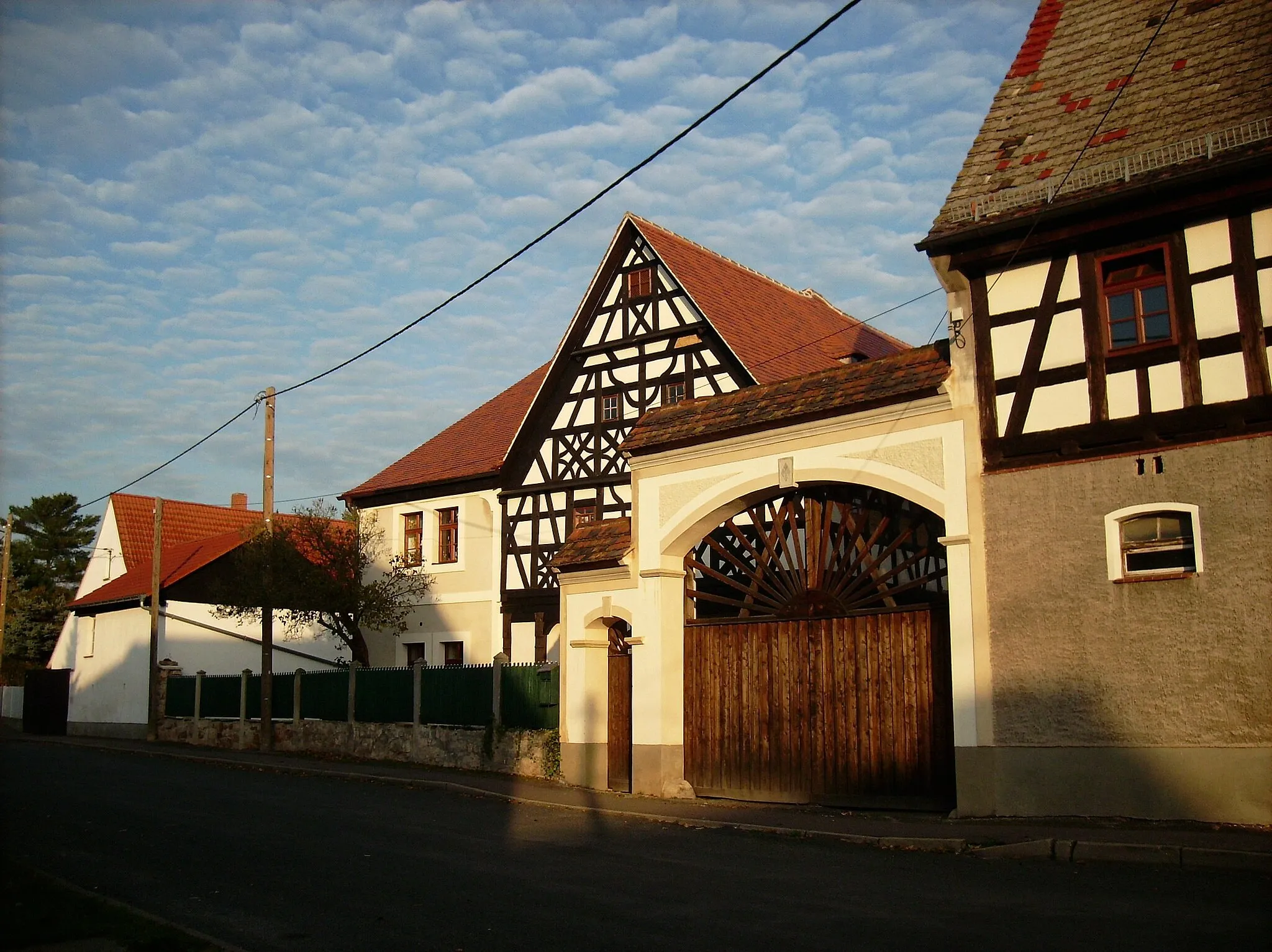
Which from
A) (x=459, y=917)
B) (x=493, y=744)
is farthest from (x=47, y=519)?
(x=459, y=917)

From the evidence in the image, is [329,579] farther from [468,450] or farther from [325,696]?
[468,450]

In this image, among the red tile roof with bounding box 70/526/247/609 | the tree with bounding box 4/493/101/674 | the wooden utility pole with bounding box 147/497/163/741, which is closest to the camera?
the wooden utility pole with bounding box 147/497/163/741

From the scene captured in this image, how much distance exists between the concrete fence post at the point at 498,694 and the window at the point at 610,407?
792cm

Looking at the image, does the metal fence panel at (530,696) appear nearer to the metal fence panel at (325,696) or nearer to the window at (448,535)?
the metal fence panel at (325,696)

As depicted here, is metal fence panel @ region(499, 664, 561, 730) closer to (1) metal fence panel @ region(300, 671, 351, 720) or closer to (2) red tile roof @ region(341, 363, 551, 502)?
(1) metal fence panel @ region(300, 671, 351, 720)

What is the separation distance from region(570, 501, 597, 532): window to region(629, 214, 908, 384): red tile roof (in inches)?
213

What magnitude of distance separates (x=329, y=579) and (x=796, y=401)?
15.2 m

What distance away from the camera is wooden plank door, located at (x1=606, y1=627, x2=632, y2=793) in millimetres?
18609

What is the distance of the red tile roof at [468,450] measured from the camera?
101 feet

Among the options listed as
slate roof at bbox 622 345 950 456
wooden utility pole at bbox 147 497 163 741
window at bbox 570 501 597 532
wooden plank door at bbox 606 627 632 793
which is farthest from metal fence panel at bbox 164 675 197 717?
slate roof at bbox 622 345 950 456

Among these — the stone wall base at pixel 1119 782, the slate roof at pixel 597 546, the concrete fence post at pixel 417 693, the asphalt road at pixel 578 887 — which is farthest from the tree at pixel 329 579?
the stone wall base at pixel 1119 782

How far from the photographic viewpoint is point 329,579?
28109mm

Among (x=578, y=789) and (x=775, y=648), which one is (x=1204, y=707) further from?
(x=578, y=789)

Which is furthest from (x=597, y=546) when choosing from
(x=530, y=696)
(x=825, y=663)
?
(x=825, y=663)
